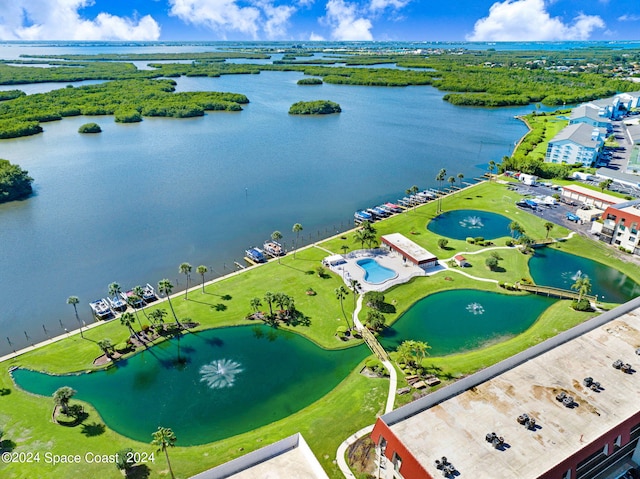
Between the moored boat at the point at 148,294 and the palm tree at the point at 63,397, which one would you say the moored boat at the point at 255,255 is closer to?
the moored boat at the point at 148,294

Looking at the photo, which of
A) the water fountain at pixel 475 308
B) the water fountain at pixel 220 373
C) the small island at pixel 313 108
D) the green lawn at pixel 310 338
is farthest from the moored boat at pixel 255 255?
the small island at pixel 313 108

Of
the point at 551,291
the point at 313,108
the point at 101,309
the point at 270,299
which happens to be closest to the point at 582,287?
the point at 551,291

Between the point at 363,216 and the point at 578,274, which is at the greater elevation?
the point at 363,216

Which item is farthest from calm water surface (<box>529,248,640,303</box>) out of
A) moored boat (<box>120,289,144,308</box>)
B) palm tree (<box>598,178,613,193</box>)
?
moored boat (<box>120,289,144,308</box>)

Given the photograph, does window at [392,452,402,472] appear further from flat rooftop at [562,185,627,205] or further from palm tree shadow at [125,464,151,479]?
flat rooftop at [562,185,627,205]

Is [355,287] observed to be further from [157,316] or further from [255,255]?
[157,316]

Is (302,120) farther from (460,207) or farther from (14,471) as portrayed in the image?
(14,471)
